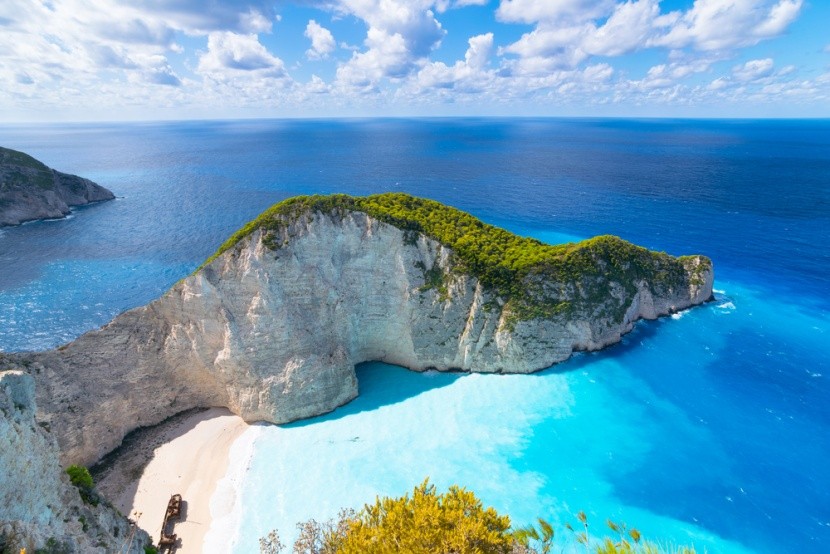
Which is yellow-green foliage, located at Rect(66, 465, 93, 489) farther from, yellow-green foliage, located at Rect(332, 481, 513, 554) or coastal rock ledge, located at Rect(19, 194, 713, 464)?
coastal rock ledge, located at Rect(19, 194, 713, 464)

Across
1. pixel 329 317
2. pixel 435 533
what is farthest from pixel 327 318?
pixel 435 533

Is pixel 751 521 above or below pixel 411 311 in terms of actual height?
below

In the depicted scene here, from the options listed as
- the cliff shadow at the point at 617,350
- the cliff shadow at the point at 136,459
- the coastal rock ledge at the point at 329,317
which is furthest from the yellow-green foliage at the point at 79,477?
the cliff shadow at the point at 617,350

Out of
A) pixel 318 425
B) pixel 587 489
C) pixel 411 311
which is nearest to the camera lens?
pixel 587 489

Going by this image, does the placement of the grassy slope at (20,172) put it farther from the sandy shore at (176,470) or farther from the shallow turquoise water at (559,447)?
the shallow turquoise water at (559,447)

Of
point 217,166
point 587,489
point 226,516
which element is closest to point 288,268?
point 226,516

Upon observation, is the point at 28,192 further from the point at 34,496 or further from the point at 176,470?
the point at 34,496

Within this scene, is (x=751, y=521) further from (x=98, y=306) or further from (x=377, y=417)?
(x=98, y=306)
